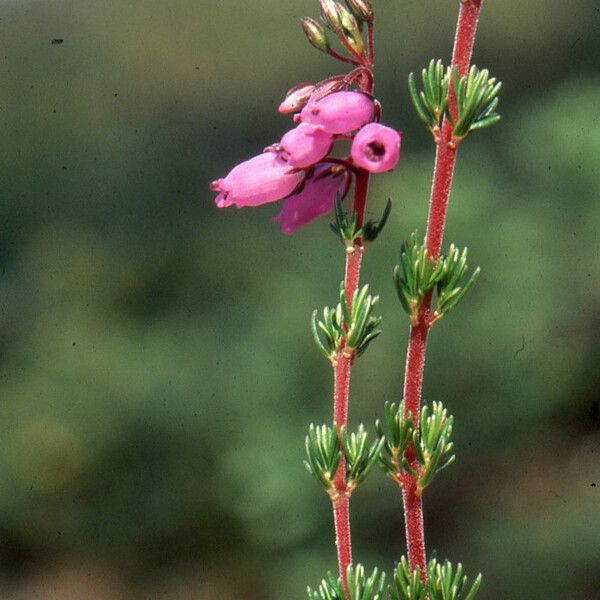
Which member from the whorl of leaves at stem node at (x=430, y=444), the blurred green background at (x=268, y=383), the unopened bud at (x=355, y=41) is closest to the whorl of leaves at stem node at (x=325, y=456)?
the whorl of leaves at stem node at (x=430, y=444)

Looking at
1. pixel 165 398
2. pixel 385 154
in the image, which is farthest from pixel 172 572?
pixel 385 154

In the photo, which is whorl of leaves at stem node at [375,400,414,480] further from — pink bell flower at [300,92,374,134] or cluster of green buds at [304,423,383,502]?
pink bell flower at [300,92,374,134]

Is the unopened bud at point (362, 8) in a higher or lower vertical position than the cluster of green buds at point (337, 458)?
higher

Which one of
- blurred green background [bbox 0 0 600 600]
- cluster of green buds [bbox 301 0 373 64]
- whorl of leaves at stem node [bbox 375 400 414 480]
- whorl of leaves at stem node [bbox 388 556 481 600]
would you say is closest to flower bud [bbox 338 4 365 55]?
cluster of green buds [bbox 301 0 373 64]

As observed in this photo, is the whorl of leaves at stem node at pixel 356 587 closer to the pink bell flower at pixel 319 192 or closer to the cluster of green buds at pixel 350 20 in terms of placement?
the pink bell flower at pixel 319 192

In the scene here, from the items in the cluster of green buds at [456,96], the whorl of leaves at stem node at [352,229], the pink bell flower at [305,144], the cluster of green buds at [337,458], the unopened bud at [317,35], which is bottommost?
the cluster of green buds at [337,458]

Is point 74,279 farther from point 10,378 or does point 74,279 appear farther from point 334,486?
point 334,486
